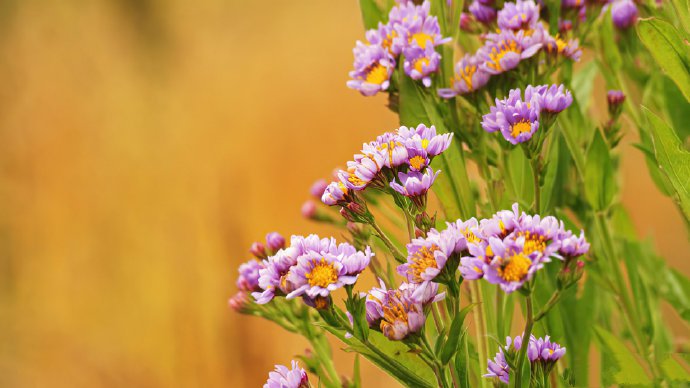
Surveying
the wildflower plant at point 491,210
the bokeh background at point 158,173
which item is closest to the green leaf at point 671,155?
the wildflower plant at point 491,210

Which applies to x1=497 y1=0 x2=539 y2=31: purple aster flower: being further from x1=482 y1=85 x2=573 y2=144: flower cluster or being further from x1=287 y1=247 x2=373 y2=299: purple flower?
x1=287 y1=247 x2=373 y2=299: purple flower

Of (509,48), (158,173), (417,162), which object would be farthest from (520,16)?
(158,173)

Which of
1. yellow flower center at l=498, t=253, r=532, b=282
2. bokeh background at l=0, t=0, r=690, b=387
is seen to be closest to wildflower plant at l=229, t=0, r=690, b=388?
yellow flower center at l=498, t=253, r=532, b=282

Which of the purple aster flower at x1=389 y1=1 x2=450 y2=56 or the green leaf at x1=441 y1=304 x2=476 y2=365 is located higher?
the purple aster flower at x1=389 y1=1 x2=450 y2=56

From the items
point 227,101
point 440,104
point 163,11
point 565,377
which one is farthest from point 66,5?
point 565,377

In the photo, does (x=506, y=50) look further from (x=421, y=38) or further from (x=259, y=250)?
(x=259, y=250)
